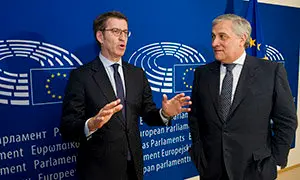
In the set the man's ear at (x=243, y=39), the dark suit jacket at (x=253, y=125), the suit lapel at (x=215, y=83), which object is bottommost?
the dark suit jacket at (x=253, y=125)

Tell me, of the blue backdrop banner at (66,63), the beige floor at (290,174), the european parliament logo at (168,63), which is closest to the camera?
the blue backdrop banner at (66,63)

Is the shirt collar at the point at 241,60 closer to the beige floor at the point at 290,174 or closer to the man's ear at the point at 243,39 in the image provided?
the man's ear at the point at 243,39

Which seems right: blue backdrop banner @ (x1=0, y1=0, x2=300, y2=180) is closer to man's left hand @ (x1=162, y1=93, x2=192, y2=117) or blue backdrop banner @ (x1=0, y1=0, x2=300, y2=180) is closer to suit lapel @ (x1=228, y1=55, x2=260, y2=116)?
man's left hand @ (x1=162, y1=93, x2=192, y2=117)

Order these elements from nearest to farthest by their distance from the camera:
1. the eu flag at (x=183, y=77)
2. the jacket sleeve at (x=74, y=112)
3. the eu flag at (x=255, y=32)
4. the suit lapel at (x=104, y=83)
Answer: the jacket sleeve at (x=74, y=112)
the suit lapel at (x=104, y=83)
the eu flag at (x=183, y=77)
the eu flag at (x=255, y=32)

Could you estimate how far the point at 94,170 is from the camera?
5.27 feet

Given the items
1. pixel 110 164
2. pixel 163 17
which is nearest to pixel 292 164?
Result: pixel 163 17

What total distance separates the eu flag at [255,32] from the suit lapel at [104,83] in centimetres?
194

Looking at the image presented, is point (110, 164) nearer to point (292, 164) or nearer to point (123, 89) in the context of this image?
point (123, 89)

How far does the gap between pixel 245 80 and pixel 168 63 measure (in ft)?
3.16

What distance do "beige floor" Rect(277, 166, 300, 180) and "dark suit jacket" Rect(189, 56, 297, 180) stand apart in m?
2.17

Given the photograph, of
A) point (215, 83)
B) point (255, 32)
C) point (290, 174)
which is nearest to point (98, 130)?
point (215, 83)

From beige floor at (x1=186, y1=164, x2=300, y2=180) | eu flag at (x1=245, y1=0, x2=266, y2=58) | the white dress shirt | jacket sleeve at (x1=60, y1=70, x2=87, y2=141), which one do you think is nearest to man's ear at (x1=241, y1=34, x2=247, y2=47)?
the white dress shirt

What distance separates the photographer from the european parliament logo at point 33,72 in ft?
5.96

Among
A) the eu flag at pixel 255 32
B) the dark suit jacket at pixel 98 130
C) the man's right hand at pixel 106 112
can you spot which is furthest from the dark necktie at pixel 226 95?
the eu flag at pixel 255 32
